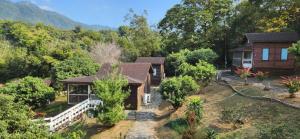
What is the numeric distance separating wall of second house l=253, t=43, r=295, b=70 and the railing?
16755 millimetres

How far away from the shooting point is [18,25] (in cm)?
8281

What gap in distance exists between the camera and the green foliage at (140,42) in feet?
175

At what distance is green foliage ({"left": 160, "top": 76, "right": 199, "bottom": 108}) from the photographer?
25719 mm

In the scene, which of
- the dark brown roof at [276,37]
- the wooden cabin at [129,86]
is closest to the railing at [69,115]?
the wooden cabin at [129,86]

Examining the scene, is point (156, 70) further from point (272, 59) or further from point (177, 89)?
point (177, 89)

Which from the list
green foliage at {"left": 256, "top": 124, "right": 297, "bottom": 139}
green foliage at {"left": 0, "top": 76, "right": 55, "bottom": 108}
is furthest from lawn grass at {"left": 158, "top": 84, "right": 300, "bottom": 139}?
green foliage at {"left": 0, "top": 76, "right": 55, "bottom": 108}

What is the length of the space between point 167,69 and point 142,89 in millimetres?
17939

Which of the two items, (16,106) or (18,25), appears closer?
(16,106)

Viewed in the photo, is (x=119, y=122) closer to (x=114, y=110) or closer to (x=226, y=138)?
(x=114, y=110)

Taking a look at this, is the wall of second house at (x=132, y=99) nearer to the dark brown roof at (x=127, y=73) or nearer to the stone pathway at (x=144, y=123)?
the dark brown roof at (x=127, y=73)

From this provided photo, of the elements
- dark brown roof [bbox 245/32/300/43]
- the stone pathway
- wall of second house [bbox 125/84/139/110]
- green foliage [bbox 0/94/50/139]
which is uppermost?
dark brown roof [bbox 245/32/300/43]

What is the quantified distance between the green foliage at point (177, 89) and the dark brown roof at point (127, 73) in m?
3.12

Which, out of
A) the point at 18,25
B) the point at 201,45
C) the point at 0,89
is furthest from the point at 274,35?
the point at 18,25

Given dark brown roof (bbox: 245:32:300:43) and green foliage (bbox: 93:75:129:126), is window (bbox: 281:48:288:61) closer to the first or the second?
dark brown roof (bbox: 245:32:300:43)
